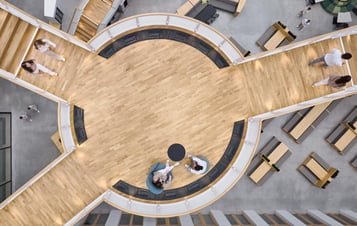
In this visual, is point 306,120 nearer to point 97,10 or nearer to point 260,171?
point 260,171

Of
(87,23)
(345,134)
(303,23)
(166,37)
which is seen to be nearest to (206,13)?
(166,37)

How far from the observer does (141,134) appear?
10562 millimetres

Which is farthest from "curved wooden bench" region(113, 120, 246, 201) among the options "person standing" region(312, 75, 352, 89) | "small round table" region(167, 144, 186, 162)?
"person standing" region(312, 75, 352, 89)

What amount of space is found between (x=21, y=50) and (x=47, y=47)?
1.15 metres

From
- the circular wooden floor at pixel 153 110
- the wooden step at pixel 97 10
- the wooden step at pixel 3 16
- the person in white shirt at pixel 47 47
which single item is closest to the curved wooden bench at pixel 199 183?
the circular wooden floor at pixel 153 110

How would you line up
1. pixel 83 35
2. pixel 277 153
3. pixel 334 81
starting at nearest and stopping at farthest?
pixel 334 81, pixel 83 35, pixel 277 153

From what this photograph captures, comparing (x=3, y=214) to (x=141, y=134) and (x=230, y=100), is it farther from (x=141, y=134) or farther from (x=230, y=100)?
(x=230, y=100)

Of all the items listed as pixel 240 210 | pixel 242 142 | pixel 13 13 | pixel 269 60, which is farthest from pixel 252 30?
pixel 13 13

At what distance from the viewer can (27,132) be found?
42.8 ft

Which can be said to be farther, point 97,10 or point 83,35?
point 83,35

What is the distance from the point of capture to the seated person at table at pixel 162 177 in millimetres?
10133

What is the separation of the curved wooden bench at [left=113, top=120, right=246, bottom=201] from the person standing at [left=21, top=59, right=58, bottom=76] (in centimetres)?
443

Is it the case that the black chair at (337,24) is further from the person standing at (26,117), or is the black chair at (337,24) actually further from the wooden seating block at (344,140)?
the person standing at (26,117)

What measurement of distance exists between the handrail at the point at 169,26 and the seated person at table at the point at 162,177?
437 centimetres
